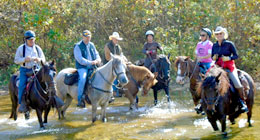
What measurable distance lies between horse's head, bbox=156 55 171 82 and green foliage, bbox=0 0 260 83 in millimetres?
3659

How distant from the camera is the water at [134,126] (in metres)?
7.40

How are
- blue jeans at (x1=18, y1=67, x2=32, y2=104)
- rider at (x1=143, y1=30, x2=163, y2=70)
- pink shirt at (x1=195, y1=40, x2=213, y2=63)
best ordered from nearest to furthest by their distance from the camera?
blue jeans at (x1=18, y1=67, x2=32, y2=104) < pink shirt at (x1=195, y1=40, x2=213, y2=63) < rider at (x1=143, y1=30, x2=163, y2=70)

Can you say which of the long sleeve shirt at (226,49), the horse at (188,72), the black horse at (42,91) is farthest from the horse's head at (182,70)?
the black horse at (42,91)

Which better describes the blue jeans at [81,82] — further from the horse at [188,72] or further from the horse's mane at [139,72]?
the horse at [188,72]

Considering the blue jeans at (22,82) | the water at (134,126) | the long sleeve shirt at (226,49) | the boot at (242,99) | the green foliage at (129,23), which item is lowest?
the water at (134,126)

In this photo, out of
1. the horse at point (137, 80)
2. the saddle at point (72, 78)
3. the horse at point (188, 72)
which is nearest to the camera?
the saddle at point (72, 78)

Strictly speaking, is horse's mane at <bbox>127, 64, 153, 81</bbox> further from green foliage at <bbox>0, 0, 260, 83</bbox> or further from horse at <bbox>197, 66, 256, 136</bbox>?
green foliage at <bbox>0, 0, 260, 83</bbox>

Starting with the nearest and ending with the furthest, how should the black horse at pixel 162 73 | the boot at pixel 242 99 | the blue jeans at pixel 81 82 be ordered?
the boot at pixel 242 99, the blue jeans at pixel 81 82, the black horse at pixel 162 73

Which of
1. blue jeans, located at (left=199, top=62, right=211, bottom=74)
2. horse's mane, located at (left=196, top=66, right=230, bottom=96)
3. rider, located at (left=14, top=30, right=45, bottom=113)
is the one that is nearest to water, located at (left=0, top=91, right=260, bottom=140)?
rider, located at (left=14, top=30, right=45, bottom=113)

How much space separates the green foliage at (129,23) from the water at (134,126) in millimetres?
5402

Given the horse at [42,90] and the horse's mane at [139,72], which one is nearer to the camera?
the horse at [42,90]

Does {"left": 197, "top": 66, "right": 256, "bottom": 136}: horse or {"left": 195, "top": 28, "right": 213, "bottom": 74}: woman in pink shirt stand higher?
{"left": 195, "top": 28, "right": 213, "bottom": 74}: woman in pink shirt

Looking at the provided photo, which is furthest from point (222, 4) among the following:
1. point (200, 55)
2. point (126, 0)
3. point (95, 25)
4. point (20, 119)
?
point (20, 119)

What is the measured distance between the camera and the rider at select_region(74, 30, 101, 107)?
8492mm
